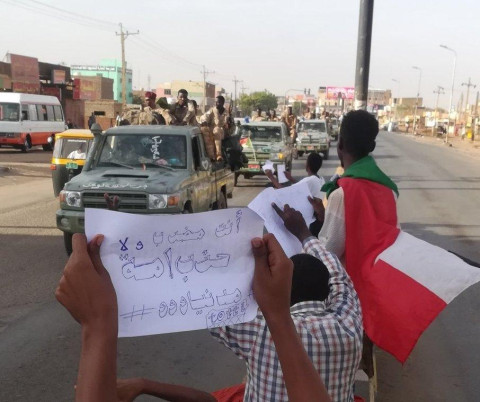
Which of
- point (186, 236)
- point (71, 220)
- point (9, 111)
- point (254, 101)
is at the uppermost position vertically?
point (186, 236)

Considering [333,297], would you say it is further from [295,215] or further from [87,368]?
[87,368]

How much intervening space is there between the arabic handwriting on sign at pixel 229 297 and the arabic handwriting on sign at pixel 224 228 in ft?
0.55

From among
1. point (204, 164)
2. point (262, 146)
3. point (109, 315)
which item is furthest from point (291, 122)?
point (109, 315)

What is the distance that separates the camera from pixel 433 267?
2.75 meters

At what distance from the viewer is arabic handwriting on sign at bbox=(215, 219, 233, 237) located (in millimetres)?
1549

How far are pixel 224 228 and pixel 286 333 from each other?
379 mm

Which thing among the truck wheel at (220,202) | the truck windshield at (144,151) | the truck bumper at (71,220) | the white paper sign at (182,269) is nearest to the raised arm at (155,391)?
the white paper sign at (182,269)

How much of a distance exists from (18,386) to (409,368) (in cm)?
299

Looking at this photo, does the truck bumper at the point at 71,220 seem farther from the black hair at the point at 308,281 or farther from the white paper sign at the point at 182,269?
the white paper sign at the point at 182,269

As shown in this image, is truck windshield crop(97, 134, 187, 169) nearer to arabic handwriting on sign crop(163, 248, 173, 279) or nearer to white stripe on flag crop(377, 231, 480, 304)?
white stripe on flag crop(377, 231, 480, 304)

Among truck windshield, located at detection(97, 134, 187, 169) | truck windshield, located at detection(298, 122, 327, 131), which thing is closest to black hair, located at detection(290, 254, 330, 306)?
truck windshield, located at detection(97, 134, 187, 169)

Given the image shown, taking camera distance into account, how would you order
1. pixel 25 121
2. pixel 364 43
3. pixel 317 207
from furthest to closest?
1. pixel 25 121
2. pixel 364 43
3. pixel 317 207

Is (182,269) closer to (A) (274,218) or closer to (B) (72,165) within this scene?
(A) (274,218)

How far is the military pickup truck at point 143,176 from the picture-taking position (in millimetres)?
6656
